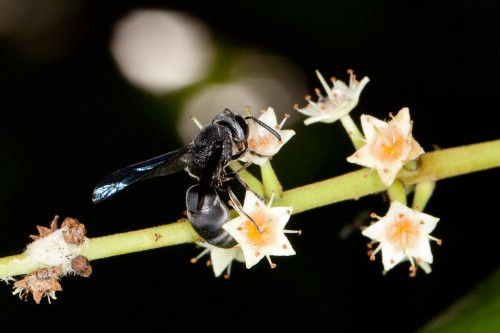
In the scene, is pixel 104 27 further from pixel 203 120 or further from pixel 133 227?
pixel 133 227

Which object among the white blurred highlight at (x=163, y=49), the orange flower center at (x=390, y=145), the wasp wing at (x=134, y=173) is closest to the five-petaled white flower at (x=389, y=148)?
the orange flower center at (x=390, y=145)

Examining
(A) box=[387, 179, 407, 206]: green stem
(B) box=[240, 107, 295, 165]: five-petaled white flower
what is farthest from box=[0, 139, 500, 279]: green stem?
(B) box=[240, 107, 295, 165]: five-petaled white flower

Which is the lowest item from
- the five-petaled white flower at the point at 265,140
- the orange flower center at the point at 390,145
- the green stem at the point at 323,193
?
the green stem at the point at 323,193

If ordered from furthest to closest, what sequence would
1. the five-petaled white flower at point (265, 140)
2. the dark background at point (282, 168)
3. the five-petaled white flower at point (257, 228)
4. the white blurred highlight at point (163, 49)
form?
1. the white blurred highlight at point (163, 49)
2. the dark background at point (282, 168)
3. the five-petaled white flower at point (265, 140)
4. the five-petaled white flower at point (257, 228)

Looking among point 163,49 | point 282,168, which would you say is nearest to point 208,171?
point 282,168

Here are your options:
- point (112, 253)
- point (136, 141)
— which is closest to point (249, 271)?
point (136, 141)

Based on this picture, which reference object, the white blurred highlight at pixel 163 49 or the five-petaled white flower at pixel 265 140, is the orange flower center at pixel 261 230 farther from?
the white blurred highlight at pixel 163 49
